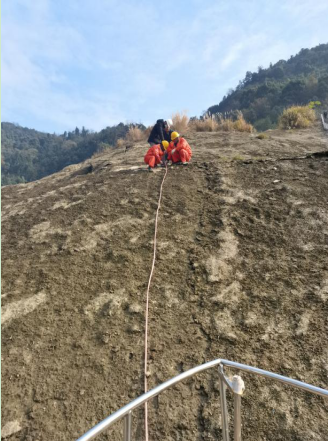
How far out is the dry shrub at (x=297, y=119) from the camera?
10883 mm

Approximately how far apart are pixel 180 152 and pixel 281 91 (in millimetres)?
32377

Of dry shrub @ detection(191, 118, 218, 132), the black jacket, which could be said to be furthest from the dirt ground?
dry shrub @ detection(191, 118, 218, 132)

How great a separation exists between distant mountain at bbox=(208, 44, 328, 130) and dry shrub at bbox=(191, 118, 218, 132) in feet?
21.9

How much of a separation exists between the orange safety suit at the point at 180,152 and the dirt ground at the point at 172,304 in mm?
1157

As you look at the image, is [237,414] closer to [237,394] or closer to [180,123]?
[237,394]

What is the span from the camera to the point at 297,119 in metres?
11.0

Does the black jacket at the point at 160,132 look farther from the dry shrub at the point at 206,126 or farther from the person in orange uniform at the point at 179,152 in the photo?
the dry shrub at the point at 206,126

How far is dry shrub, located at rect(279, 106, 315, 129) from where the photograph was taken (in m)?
10.9

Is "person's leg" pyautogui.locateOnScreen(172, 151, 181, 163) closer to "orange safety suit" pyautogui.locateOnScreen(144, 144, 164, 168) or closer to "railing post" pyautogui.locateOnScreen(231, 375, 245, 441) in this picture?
"orange safety suit" pyautogui.locateOnScreen(144, 144, 164, 168)

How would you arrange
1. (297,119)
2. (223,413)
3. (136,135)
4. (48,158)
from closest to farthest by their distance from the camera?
(223,413) < (297,119) < (136,135) < (48,158)

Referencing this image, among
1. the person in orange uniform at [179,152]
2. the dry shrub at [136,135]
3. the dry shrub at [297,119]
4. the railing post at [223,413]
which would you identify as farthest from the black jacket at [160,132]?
the railing post at [223,413]

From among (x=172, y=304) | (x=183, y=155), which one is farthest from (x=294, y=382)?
(x=183, y=155)

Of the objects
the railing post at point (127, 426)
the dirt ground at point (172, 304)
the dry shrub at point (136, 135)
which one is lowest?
the dirt ground at point (172, 304)

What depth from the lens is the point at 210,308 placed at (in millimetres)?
2695
